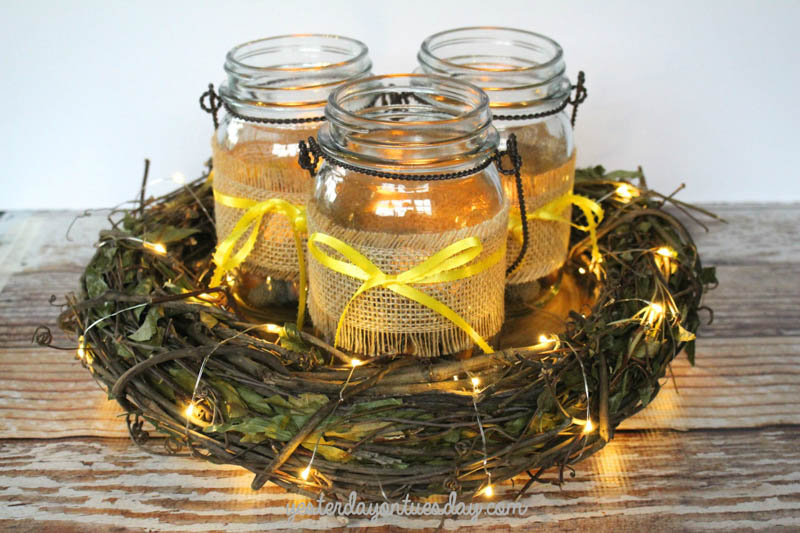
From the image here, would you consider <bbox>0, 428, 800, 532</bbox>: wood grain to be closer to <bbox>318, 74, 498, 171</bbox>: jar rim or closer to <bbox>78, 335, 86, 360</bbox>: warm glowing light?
<bbox>78, 335, 86, 360</bbox>: warm glowing light

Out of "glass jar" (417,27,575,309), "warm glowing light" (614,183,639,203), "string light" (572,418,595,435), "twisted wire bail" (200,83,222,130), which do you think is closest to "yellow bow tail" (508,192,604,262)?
"glass jar" (417,27,575,309)

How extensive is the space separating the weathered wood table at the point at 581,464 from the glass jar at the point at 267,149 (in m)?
0.19

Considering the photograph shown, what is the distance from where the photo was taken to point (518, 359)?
0.67 meters

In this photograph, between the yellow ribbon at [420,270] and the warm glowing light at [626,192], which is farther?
the warm glowing light at [626,192]

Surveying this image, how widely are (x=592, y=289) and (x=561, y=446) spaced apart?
0.27 m

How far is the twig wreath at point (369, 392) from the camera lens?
2.07 ft

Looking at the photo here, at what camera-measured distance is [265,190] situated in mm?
809

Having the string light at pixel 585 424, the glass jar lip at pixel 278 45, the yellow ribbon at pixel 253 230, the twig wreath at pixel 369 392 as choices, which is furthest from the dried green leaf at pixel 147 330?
the string light at pixel 585 424

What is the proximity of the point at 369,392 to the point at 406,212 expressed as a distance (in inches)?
5.7

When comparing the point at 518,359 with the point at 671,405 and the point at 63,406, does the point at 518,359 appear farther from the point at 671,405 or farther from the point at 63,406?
the point at 63,406

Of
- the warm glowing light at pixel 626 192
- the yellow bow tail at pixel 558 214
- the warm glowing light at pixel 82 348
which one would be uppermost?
the yellow bow tail at pixel 558 214

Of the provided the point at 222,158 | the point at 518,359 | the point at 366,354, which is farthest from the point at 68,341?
the point at 518,359

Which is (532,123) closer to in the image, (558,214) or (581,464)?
(558,214)

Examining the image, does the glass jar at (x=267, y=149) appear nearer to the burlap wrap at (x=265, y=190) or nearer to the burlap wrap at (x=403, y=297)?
the burlap wrap at (x=265, y=190)
